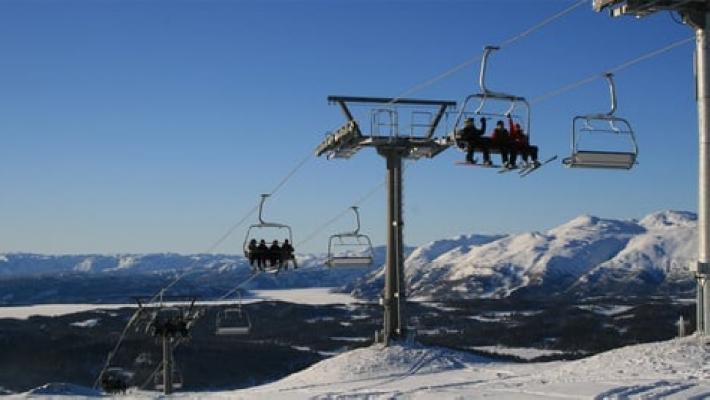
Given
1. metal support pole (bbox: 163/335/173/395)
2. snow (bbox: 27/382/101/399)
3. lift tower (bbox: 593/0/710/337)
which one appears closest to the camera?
lift tower (bbox: 593/0/710/337)

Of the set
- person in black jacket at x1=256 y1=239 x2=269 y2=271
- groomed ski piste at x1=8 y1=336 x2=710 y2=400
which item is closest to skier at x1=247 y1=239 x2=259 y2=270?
person in black jacket at x1=256 y1=239 x2=269 y2=271

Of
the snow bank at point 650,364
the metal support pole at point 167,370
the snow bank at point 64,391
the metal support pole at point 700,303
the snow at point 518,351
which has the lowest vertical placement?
the snow at point 518,351

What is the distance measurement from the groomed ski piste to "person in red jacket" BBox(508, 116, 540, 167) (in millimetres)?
6139

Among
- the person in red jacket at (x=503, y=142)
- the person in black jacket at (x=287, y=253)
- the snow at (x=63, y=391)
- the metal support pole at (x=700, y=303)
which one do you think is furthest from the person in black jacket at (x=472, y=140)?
the snow at (x=63, y=391)

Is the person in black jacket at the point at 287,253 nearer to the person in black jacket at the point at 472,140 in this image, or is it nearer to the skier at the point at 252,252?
the skier at the point at 252,252

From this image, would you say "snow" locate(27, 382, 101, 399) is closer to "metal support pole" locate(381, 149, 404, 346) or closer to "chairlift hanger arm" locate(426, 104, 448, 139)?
"metal support pole" locate(381, 149, 404, 346)

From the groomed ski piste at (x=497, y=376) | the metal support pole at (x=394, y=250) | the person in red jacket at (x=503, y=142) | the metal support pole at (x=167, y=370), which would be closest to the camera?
the groomed ski piste at (x=497, y=376)

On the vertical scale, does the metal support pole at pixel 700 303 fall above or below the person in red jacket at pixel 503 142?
below

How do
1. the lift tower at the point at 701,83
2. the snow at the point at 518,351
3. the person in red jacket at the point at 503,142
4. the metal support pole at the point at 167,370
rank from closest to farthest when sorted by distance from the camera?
the person in red jacket at the point at 503,142
the lift tower at the point at 701,83
the metal support pole at the point at 167,370
the snow at the point at 518,351

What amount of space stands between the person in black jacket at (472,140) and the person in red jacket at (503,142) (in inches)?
10.8

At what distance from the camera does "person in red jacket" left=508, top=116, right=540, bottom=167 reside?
2408 cm


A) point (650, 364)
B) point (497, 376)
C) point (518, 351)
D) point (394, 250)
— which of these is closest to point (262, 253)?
point (497, 376)

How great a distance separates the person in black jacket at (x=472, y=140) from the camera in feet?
79.1

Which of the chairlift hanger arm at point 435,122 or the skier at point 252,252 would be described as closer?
the skier at point 252,252
